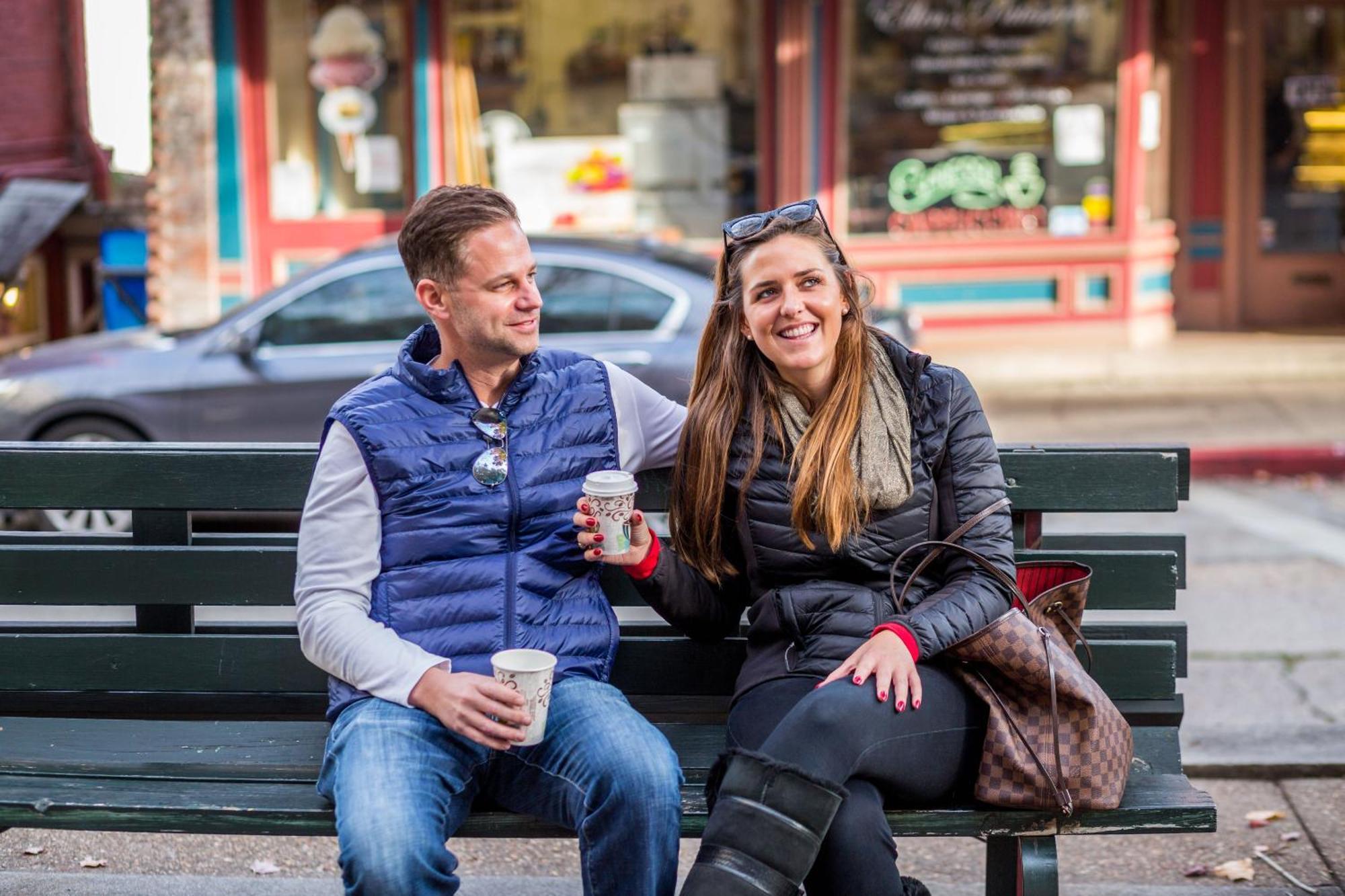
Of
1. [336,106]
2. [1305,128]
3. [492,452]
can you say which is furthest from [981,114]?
[492,452]

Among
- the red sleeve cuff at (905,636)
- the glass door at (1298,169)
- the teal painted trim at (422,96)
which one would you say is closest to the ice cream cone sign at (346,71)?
the teal painted trim at (422,96)

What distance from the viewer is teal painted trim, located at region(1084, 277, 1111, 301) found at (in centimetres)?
1409

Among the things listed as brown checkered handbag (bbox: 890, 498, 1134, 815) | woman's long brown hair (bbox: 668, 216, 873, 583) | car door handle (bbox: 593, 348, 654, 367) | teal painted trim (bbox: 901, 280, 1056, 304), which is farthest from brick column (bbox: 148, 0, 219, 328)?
brown checkered handbag (bbox: 890, 498, 1134, 815)

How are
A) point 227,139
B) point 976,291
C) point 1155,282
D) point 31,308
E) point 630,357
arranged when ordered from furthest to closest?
point 1155,282
point 976,291
point 227,139
point 31,308
point 630,357

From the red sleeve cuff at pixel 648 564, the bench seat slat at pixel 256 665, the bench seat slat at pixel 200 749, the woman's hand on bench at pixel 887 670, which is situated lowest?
the bench seat slat at pixel 200 749

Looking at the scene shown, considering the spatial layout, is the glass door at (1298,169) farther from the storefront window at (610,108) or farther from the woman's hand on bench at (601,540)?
the woman's hand on bench at (601,540)

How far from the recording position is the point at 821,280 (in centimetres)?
335

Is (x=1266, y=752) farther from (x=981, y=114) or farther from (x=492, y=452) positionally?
(x=981, y=114)

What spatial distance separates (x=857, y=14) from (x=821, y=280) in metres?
11.1

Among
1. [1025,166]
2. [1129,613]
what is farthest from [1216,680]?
[1025,166]

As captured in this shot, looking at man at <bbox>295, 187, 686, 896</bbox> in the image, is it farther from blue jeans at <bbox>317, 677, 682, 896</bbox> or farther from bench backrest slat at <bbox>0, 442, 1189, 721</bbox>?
bench backrest slat at <bbox>0, 442, 1189, 721</bbox>

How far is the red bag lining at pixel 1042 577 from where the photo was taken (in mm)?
3289

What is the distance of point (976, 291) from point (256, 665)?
435 inches

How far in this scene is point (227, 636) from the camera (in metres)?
3.67
